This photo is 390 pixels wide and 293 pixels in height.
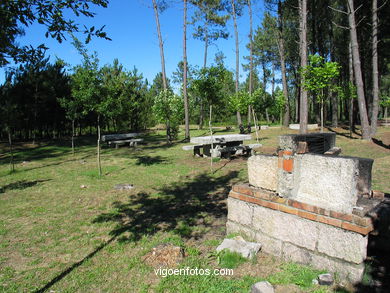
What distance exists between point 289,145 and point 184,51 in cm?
1518

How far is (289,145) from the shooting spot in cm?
293

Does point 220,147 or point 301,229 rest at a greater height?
point 220,147

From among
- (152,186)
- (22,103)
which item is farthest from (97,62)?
(22,103)

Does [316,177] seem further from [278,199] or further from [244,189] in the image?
[244,189]

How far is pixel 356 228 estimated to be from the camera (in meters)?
2.38

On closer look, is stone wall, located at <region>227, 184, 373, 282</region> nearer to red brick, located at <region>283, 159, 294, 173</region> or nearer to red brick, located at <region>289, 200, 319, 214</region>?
red brick, located at <region>289, 200, 319, 214</region>

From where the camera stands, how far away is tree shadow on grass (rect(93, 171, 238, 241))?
13.3 ft

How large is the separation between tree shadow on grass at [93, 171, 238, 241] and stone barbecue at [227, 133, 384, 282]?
1.18 m

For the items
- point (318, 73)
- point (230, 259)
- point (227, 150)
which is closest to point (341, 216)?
point (230, 259)

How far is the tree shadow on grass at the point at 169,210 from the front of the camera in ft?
13.3

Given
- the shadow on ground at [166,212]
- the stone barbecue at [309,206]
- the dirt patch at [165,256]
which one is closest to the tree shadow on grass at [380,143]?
the shadow on ground at [166,212]

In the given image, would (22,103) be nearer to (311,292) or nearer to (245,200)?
(245,200)

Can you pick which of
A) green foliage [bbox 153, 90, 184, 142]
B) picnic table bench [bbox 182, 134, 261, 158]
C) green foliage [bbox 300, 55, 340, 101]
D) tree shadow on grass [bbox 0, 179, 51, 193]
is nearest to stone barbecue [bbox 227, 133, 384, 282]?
picnic table bench [bbox 182, 134, 261, 158]

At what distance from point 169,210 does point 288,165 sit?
2.73 metres
